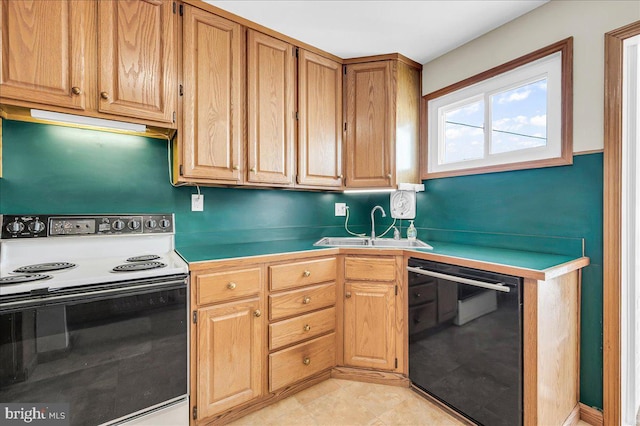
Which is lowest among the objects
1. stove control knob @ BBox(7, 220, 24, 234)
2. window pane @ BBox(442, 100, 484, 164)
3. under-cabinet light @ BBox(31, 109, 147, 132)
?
stove control knob @ BBox(7, 220, 24, 234)

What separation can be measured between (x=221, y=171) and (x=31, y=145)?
997 mm

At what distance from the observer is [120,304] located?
1312mm

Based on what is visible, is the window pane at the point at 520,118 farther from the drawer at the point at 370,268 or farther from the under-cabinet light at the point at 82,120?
the under-cabinet light at the point at 82,120

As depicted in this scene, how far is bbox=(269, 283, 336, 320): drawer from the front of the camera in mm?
1804

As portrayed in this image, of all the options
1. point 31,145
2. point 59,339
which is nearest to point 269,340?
point 59,339

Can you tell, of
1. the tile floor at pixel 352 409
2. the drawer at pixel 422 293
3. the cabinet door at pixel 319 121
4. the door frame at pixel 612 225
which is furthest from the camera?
the cabinet door at pixel 319 121

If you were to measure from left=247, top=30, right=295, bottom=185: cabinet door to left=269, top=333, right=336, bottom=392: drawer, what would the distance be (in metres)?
1.12

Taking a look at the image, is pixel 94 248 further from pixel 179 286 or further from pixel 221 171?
pixel 221 171

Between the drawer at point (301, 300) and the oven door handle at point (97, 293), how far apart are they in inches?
21.9

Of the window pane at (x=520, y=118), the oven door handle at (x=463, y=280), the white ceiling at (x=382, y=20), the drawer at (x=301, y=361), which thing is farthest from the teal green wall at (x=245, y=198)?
the white ceiling at (x=382, y=20)

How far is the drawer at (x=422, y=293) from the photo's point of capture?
70.4 inches

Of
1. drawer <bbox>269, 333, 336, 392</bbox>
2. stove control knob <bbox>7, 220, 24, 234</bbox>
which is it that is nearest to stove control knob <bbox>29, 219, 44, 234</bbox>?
stove control knob <bbox>7, 220, 24, 234</bbox>

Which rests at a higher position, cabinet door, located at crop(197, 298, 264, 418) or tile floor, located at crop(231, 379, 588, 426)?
cabinet door, located at crop(197, 298, 264, 418)

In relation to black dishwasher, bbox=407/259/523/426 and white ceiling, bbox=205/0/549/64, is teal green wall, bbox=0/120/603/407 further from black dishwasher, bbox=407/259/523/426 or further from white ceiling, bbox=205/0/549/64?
white ceiling, bbox=205/0/549/64
